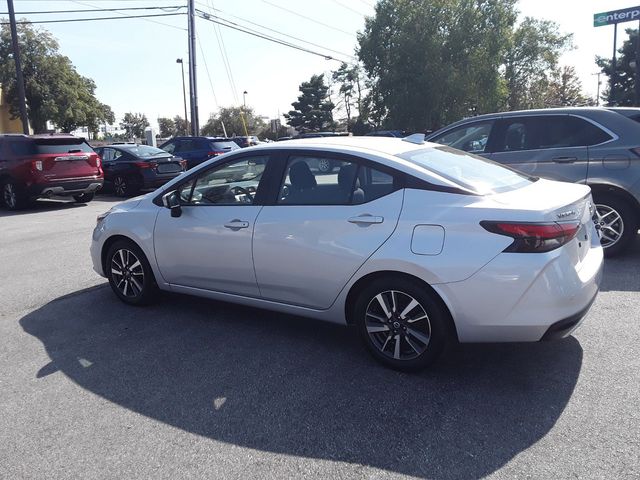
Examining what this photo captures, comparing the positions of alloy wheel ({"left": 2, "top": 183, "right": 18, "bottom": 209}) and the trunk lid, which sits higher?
the trunk lid

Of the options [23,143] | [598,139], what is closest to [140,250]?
[598,139]

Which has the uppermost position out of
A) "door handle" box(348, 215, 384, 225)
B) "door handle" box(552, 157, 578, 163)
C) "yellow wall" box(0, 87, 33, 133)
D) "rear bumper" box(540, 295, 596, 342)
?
"yellow wall" box(0, 87, 33, 133)

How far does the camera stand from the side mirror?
15.4ft

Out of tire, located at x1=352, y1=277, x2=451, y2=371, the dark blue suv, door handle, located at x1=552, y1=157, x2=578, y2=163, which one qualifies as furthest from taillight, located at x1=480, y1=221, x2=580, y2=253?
the dark blue suv

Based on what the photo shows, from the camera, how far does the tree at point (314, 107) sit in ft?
236

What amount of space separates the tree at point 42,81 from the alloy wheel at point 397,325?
46.2 meters

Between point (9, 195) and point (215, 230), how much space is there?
10.9 meters

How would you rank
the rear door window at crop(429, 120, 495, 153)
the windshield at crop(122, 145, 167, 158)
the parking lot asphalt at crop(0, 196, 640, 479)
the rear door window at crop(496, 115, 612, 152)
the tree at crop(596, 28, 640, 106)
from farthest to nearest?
the tree at crop(596, 28, 640, 106) → the windshield at crop(122, 145, 167, 158) → the rear door window at crop(429, 120, 495, 153) → the rear door window at crop(496, 115, 612, 152) → the parking lot asphalt at crop(0, 196, 640, 479)

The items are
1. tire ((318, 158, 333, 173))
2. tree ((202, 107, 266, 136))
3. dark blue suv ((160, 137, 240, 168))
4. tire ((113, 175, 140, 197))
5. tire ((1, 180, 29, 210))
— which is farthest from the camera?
tree ((202, 107, 266, 136))

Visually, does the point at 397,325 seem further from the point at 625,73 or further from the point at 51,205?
the point at 625,73

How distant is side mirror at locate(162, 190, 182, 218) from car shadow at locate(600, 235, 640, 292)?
412cm

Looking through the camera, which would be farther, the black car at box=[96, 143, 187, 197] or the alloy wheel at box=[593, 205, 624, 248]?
the black car at box=[96, 143, 187, 197]

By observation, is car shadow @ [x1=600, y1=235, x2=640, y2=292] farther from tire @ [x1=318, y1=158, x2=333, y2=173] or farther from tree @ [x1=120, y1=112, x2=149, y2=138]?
tree @ [x1=120, y1=112, x2=149, y2=138]

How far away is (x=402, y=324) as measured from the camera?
3.62 m
